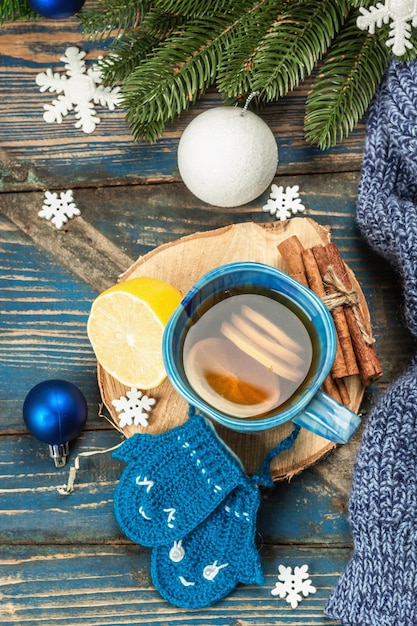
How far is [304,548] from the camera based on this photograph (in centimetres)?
103

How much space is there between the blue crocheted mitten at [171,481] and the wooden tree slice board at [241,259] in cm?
3

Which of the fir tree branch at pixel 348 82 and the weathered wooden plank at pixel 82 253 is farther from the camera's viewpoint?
the weathered wooden plank at pixel 82 253

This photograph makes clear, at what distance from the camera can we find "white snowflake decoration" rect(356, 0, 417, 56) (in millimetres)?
858

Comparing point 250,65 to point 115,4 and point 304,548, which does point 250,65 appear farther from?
point 304,548

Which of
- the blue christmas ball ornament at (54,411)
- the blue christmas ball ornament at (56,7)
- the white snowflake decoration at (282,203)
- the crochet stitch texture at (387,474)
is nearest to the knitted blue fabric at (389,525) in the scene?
the crochet stitch texture at (387,474)

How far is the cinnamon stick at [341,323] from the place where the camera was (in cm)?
95

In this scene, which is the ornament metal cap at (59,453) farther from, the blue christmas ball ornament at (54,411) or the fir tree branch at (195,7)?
the fir tree branch at (195,7)

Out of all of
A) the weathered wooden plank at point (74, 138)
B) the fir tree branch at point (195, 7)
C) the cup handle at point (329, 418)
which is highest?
the fir tree branch at point (195, 7)

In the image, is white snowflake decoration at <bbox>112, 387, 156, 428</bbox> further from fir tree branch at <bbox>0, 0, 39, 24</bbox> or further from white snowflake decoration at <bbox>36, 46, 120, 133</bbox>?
fir tree branch at <bbox>0, 0, 39, 24</bbox>

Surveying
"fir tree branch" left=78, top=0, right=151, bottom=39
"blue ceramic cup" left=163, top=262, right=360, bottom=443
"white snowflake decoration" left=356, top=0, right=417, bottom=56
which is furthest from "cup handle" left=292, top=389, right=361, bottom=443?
"fir tree branch" left=78, top=0, right=151, bottom=39

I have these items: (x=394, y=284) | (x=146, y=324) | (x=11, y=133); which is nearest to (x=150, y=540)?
(x=146, y=324)

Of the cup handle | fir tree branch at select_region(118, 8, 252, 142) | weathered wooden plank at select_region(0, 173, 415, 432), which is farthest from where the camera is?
weathered wooden plank at select_region(0, 173, 415, 432)

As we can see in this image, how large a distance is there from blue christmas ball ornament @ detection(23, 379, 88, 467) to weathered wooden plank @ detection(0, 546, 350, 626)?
0.17 m

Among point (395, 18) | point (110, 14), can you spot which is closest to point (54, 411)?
point (110, 14)
